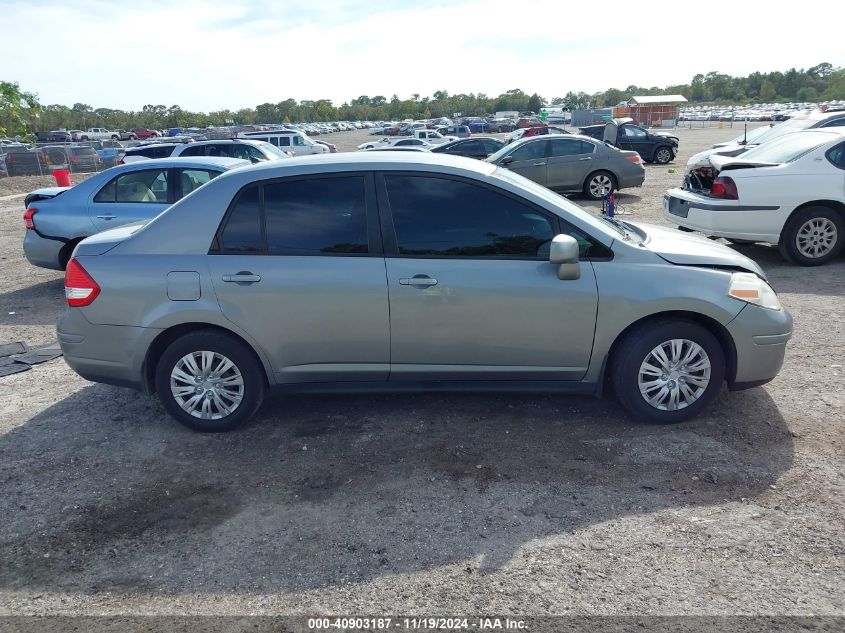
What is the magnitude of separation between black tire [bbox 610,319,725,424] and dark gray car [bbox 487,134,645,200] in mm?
11662

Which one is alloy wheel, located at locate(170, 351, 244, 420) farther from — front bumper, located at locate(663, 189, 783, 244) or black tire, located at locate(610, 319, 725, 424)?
front bumper, located at locate(663, 189, 783, 244)

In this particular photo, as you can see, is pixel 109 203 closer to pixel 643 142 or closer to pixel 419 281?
pixel 419 281

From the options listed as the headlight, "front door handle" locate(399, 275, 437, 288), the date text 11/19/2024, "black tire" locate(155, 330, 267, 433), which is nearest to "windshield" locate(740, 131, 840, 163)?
the headlight

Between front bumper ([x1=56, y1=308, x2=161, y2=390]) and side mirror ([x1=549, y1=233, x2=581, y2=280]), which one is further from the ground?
side mirror ([x1=549, y1=233, x2=581, y2=280])

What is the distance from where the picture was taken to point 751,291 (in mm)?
4406

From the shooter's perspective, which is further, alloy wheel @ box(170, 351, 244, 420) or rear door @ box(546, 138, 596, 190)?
rear door @ box(546, 138, 596, 190)

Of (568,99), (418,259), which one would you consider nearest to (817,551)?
(418,259)

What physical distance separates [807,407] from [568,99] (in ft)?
524

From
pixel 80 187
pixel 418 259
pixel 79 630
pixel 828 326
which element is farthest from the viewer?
pixel 80 187

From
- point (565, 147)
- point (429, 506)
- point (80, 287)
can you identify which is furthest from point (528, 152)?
point (429, 506)

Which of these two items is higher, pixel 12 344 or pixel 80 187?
pixel 80 187

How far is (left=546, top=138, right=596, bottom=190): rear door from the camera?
15.6 meters

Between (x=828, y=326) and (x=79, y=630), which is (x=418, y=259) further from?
(x=828, y=326)

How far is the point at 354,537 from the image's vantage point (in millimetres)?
3449
